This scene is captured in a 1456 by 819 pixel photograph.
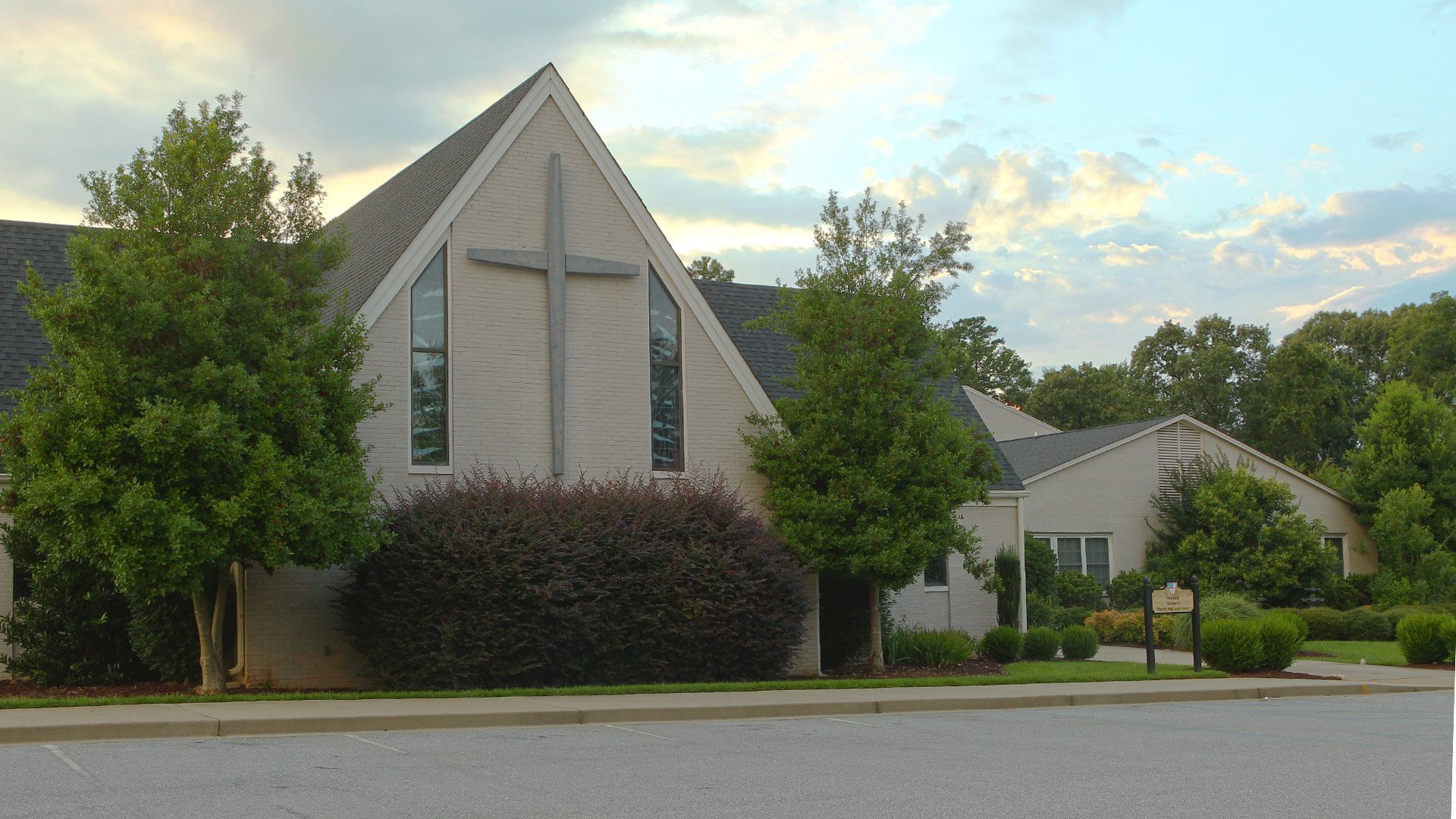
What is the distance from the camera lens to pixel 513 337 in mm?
19250

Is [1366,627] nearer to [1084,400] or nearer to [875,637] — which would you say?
[875,637]

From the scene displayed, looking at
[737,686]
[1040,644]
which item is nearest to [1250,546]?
[1040,644]

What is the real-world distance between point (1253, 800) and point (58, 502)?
1173 cm

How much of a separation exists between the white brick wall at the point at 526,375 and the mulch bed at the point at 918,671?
646mm

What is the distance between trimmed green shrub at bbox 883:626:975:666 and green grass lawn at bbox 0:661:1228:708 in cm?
90

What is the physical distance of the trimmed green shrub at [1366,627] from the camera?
29.6 m

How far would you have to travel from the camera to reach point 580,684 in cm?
1725

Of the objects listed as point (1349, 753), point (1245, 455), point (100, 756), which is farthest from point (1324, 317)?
point (100, 756)

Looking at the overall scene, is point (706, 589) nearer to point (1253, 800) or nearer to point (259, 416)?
point (259, 416)

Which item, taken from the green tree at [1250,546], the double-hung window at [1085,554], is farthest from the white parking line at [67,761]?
the green tree at [1250,546]

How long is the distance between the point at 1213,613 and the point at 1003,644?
6.43 m

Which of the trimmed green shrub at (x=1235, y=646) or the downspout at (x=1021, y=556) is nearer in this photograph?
the trimmed green shrub at (x=1235, y=646)

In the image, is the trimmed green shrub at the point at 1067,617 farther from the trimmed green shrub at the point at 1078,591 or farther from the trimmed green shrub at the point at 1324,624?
the trimmed green shrub at the point at 1324,624

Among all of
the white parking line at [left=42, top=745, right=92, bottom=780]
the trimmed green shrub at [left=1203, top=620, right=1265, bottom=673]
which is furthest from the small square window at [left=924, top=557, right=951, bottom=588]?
the white parking line at [left=42, top=745, right=92, bottom=780]
